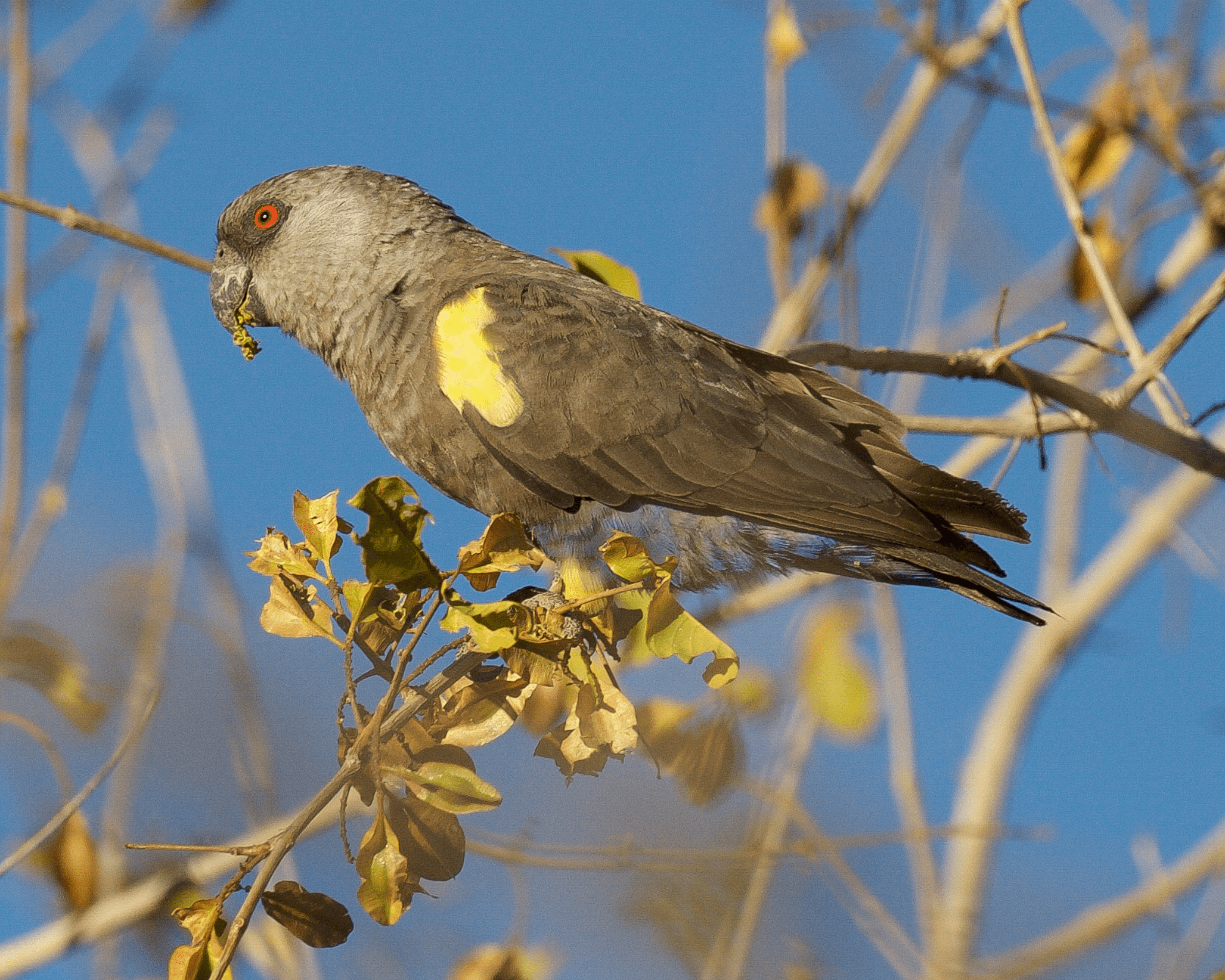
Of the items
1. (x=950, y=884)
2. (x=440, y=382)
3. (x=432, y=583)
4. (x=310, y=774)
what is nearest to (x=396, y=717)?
(x=432, y=583)

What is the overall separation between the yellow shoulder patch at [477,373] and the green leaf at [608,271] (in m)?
0.61

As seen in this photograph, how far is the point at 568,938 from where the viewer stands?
197 inches

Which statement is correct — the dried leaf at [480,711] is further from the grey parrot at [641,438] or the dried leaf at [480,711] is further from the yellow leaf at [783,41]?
the yellow leaf at [783,41]

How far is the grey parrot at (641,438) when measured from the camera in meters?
3.71

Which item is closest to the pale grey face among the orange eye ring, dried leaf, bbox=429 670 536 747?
the orange eye ring

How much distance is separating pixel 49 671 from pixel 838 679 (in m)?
3.67

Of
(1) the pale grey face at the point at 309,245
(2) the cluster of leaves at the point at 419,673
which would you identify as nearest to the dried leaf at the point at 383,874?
(2) the cluster of leaves at the point at 419,673

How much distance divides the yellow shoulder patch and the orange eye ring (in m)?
1.16

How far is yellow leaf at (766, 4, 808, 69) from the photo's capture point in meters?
4.77

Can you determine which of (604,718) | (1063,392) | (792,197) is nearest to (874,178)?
Result: (792,197)

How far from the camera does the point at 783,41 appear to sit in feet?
15.8

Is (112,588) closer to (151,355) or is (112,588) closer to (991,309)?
(151,355)

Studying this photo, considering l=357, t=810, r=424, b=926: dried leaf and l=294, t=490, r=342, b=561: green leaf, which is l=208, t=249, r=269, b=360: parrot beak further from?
l=357, t=810, r=424, b=926: dried leaf

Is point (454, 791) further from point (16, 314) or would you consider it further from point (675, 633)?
point (16, 314)
